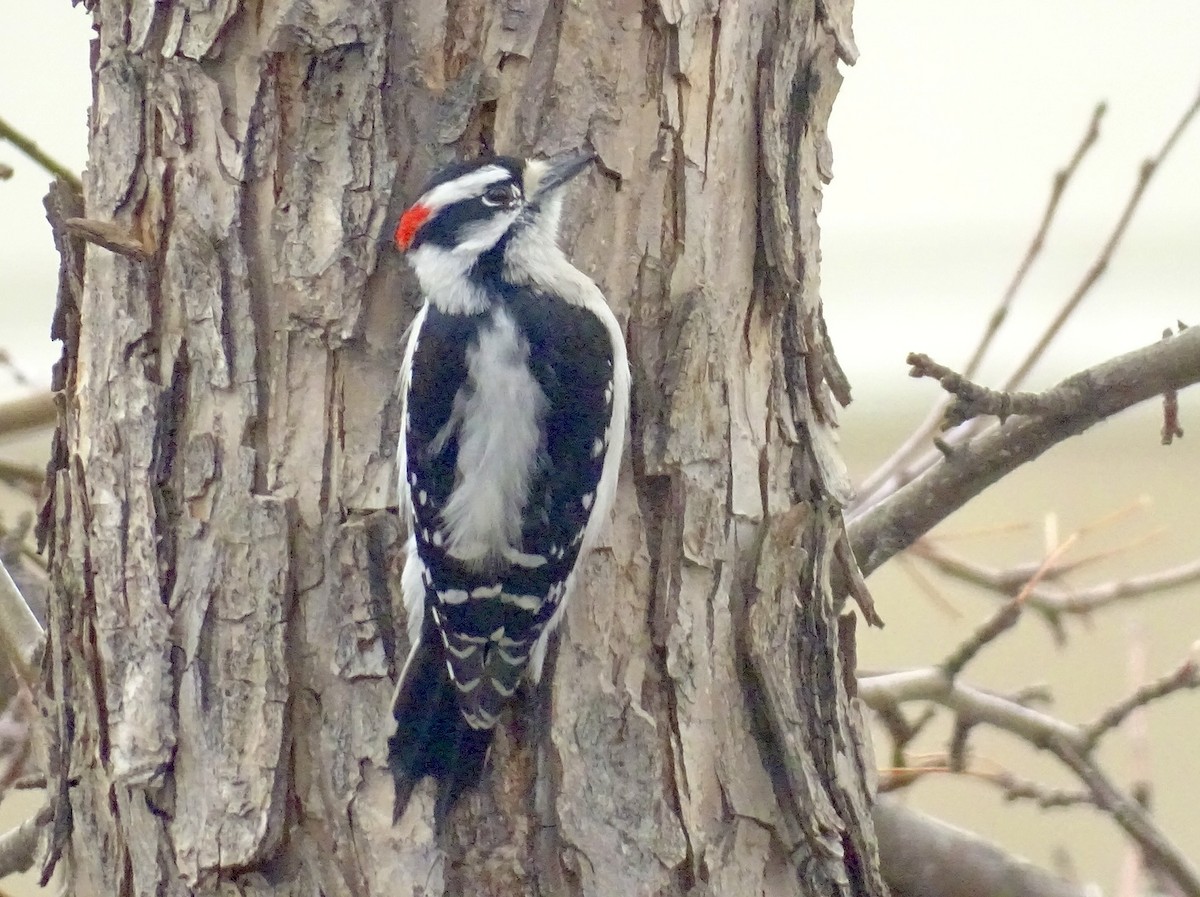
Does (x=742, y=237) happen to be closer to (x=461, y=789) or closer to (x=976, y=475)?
(x=976, y=475)

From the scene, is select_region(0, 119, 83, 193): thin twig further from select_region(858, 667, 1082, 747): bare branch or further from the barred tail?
select_region(858, 667, 1082, 747): bare branch

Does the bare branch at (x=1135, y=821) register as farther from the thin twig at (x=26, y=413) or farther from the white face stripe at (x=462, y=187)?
the thin twig at (x=26, y=413)

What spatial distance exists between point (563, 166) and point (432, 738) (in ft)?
2.54

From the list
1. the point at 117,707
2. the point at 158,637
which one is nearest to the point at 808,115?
the point at 158,637

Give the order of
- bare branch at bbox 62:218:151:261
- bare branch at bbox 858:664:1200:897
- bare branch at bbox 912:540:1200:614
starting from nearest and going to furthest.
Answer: bare branch at bbox 62:218:151:261, bare branch at bbox 858:664:1200:897, bare branch at bbox 912:540:1200:614

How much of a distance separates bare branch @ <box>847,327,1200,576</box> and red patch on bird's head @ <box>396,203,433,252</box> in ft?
3.02

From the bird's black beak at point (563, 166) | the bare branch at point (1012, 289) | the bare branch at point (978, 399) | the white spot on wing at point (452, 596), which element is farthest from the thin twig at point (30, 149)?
the bare branch at point (1012, 289)

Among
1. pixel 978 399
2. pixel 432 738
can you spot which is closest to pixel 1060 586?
pixel 978 399

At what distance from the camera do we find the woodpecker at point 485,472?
152 centimetres

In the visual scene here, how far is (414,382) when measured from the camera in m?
1.57

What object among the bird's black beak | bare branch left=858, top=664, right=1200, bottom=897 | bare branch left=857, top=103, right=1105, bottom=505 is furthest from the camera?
bare branch left=857, top=103, right=1105, bottom=505

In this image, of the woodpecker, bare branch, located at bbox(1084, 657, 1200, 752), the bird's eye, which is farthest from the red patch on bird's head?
bare branch, located at bbox(1084, 657, 1200, 752)

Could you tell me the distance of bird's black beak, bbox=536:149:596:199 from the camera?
160 centimetres

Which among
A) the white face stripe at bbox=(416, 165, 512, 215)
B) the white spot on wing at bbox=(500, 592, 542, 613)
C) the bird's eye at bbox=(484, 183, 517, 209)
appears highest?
the bird's eye at bbox=(484, 183, 517, 209)
